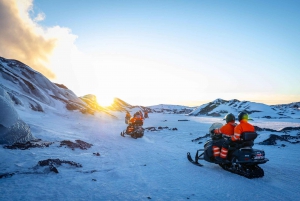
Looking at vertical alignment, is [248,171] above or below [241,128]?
below

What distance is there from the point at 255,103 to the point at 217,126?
74121mm

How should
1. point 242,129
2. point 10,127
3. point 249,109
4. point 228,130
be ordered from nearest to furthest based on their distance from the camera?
point 242,129, point 228,130, point 10,127, point 249,109

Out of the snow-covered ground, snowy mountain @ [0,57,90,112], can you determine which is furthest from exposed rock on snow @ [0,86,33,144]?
snowy mountain @ [0,57,90,112]

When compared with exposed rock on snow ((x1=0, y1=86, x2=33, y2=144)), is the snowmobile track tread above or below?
below

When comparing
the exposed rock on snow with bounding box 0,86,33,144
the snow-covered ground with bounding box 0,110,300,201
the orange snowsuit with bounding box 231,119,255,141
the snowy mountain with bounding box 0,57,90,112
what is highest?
the snowy mountain with bounding box 0,57,90,112

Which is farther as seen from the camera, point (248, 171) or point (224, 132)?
point (224, 132)

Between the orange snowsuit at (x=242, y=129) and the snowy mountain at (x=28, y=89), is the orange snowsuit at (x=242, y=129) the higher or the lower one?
the lower one

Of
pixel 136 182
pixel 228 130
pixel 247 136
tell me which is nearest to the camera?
pixel 136 182

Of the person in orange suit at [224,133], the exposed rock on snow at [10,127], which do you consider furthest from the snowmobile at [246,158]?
the exposed rock on snow at [10,127]

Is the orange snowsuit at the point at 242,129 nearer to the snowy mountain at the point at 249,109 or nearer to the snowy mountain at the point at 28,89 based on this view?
the snowy mountain at the point at 28,89

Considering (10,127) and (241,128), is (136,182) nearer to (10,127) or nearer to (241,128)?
(241,128)

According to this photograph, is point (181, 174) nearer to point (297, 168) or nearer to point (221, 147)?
point (221, 147)

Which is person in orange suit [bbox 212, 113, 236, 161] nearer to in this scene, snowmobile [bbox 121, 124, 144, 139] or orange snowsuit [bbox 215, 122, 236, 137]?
orange snowsuit [bbox 215, 122, 236, 137]

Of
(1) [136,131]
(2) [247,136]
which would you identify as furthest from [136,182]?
(1) [136,131]
